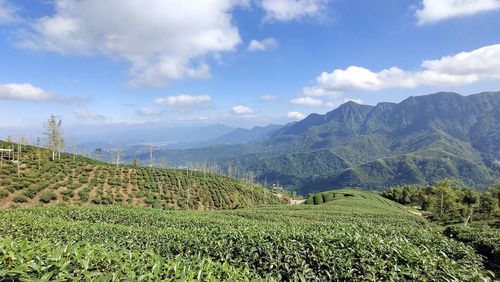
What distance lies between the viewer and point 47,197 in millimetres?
46250

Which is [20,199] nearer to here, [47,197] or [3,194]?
[3,194]

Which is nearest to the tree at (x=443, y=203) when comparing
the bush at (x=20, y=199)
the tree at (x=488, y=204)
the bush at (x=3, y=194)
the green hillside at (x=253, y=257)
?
the tree at (x=488, y=204)

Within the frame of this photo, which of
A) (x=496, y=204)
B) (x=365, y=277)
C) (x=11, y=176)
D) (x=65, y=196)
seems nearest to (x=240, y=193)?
(x=65, y=196)

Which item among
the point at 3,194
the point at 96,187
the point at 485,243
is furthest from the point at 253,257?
the point at 96,187

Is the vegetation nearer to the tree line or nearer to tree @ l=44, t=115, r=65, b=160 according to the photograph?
the tree line

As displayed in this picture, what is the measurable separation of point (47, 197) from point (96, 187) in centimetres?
1079

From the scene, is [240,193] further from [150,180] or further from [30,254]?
[30,254]

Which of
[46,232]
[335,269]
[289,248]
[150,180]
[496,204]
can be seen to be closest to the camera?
[335,269]

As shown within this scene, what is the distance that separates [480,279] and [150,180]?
239 feet

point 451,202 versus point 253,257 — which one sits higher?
point 253,257

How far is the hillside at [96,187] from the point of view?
154 feet

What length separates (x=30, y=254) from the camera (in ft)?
12.8

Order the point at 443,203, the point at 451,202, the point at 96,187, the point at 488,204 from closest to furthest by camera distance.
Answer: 1. the point at 96,187
2. the point at 488,204
3. the point at 451,202
4. the point at 443,203

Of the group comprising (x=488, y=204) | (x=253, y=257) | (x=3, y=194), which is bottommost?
(x=488, y=204)
